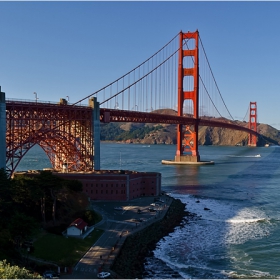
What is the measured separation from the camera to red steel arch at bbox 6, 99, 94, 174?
135 feet

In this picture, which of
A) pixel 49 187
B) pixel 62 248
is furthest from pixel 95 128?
pixel 62 248

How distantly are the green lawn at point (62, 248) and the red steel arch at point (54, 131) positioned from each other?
14.4 metres

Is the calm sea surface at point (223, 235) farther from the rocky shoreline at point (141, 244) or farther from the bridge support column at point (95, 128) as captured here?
the bridge support column at point (95, 128)

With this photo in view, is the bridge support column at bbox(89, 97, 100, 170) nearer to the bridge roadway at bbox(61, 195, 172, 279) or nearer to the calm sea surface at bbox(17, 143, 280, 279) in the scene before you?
the bridge roadway at bbox(61, 195, 172, 279)

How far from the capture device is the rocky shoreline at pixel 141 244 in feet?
79.0

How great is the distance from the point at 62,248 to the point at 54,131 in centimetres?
2385

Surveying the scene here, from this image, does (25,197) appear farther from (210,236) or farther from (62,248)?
(210,236)

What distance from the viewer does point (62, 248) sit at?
26.1 metres

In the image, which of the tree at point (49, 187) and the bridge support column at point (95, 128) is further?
the bridge support column at point (95, 128)

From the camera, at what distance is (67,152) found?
174ft

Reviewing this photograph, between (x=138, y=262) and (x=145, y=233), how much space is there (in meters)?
5.28

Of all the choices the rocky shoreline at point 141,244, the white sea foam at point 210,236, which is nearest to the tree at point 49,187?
the rocky shoreline at point 141,244

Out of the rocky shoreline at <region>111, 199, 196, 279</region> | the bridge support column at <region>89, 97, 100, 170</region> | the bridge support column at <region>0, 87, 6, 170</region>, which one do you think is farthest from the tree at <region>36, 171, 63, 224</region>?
the bridge support column at <region>89, 97, 100, 170</region>

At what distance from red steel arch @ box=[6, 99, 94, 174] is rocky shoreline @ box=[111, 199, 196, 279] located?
15.3 meters
